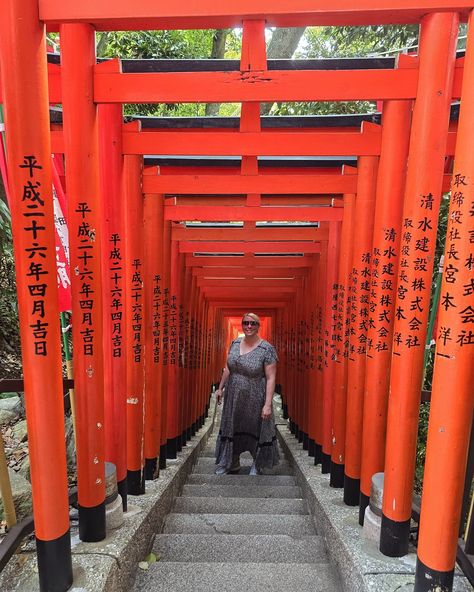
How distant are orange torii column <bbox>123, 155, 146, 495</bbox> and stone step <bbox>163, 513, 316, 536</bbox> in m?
0.54

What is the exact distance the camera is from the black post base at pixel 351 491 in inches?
142

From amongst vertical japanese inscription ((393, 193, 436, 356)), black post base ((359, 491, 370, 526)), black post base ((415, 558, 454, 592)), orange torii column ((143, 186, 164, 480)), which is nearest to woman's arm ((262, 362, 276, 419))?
orange torii column ((143, 186, 164, 480))

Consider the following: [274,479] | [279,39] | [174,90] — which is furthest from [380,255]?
[279,39]

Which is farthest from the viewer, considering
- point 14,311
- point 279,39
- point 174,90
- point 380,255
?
point 279,39

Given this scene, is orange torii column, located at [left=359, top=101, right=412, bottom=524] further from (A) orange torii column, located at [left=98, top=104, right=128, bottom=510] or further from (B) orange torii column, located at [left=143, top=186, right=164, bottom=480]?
(B) orange torii column, located at [left=143, top=186, right=164, bottom=480]

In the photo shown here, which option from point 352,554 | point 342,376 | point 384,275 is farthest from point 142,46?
point 352,554

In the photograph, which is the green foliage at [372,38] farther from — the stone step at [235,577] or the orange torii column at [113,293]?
the stone step at [235,577]

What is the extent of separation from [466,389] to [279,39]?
7527mm

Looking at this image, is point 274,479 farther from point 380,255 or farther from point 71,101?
point 71,101

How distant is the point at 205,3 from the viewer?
217 centimetres

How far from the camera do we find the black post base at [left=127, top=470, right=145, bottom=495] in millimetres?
3678

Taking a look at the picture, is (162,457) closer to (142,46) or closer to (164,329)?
(164,329)

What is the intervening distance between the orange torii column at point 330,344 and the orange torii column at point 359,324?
1.03 meters

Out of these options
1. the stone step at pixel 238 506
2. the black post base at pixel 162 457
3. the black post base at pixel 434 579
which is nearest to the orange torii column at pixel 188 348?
the black post base at pixel 162 457
